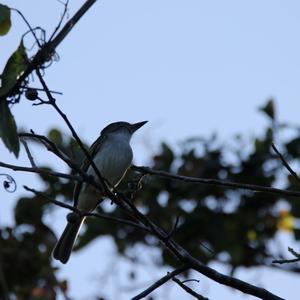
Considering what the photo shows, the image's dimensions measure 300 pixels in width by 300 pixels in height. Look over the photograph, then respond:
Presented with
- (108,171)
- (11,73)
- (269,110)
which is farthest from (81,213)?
(269,110)

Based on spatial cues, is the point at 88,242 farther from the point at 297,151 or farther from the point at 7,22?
the point at 7,22

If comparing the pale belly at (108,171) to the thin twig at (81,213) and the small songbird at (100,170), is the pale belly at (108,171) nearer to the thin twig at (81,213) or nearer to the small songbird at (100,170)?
the small songbird at (100,170)

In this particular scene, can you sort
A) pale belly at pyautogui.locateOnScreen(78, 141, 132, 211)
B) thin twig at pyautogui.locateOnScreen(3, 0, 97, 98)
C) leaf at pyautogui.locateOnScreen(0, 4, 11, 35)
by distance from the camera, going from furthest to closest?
pale belly at pyautogui.locateOnScreen(78, 141, 132, 211)
leaf at pyautogui.locateOnScreen(0, 4, 11, 35)
thin twig at pyautogui.locateOnScreen(3, 0, 97, 98)

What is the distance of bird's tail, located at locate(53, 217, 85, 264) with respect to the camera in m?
5.60

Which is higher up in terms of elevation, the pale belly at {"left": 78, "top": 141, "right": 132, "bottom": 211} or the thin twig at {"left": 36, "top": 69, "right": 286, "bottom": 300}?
the pale belly at {"left": 78, "top": 141, "right": 132, "bottom": 211}

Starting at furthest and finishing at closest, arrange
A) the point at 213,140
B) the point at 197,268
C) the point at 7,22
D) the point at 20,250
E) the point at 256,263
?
the point at 213,140 < the point at 256,263 < the point at 20,250 < the point at 7,22 < the point at 197,268

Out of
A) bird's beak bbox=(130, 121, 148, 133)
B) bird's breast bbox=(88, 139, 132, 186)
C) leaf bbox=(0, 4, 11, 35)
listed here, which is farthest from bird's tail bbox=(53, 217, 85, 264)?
leaf bbox=(0, 4, 11, 35)

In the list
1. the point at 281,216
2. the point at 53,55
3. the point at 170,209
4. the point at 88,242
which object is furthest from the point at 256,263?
the point at 53,55

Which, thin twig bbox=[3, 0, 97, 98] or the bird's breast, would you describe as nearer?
thin twig bbox=[3, 0, 97, 98]

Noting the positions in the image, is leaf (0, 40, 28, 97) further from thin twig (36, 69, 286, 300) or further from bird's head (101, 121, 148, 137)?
bird's head (101, 121, 148, 137)

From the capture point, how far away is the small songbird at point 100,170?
5996 millimetres

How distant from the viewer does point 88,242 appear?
25.3 feet

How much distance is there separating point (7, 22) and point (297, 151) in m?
4.59

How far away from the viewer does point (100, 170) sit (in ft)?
20.8
